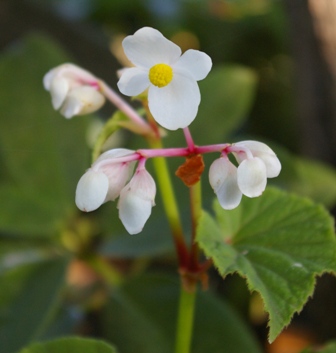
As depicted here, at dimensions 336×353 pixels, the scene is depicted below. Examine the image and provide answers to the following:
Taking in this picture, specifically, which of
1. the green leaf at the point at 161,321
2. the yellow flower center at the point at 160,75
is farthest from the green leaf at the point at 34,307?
the yellow flower center at the point at 160,75

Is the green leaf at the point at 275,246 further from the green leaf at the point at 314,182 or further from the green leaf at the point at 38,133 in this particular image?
the green leaf at the point at 38,133

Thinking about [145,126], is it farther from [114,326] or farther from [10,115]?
[10,115]

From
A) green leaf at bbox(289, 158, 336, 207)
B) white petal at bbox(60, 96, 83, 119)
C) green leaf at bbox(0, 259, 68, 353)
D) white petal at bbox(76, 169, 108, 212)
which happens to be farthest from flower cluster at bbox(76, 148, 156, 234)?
green leaf at bbox(289, 158, 336, 207)

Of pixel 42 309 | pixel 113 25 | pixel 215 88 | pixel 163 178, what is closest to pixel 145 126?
pixel 163 178

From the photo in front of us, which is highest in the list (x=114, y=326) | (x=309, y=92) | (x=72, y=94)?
(x=72, y=94)

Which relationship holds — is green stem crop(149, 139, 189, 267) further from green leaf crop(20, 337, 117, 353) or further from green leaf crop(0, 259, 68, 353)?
green leaf crop(0, 259, 68, 353)

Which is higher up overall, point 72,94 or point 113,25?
point 72,94
